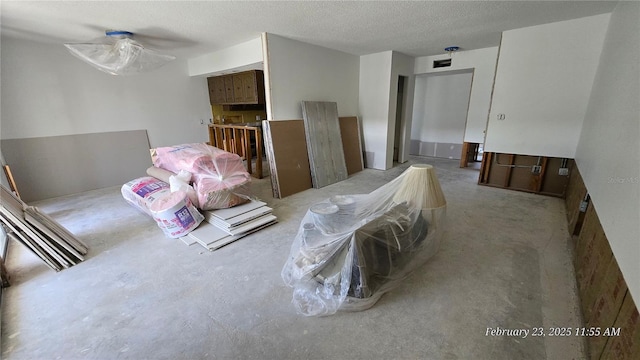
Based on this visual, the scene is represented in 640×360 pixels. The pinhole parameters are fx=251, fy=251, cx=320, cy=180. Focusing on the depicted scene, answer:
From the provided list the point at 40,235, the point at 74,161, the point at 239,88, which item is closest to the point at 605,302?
→ the point at 40,235

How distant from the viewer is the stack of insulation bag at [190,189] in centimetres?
272

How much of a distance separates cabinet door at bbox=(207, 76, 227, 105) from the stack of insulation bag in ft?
8.75

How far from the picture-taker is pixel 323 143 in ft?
15.0

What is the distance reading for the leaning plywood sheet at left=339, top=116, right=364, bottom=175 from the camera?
206 inches

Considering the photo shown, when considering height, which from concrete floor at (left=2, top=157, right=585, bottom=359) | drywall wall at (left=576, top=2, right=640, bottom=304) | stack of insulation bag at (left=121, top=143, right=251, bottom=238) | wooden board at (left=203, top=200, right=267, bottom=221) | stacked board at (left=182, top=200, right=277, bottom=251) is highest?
drywall wall at (left=576, top=2, right=640, bottom=304)

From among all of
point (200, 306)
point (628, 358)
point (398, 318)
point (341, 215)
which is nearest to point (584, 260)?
point (628, 358)

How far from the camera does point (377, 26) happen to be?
11.1 ft

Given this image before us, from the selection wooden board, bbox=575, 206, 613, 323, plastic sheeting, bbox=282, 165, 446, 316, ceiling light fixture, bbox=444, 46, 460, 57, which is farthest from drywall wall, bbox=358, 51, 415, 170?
wooden board, bbox=575, 206, 613, 323

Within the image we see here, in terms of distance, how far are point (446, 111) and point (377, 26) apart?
3.80 m

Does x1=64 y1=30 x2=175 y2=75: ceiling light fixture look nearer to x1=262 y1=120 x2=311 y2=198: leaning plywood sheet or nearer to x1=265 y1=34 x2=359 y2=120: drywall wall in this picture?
x1=265 y1=34 x2=359 y2=120: drywall wall

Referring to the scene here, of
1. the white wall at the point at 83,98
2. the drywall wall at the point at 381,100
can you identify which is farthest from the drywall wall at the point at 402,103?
the white wall at the point at 83,98

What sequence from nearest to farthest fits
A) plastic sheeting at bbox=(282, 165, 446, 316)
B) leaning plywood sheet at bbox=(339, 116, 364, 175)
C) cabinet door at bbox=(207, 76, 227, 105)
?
plastic sheeting at bbox=(282, 165, 446, 316) < leaning plywood sheet at bbox=(339, 116, 364, 175) < cabinet door at bbox=(207, 76, 227, 105)

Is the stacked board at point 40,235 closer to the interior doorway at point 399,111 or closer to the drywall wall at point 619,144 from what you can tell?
the drywall wall at point 619,144

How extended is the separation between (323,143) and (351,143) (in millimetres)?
1017
